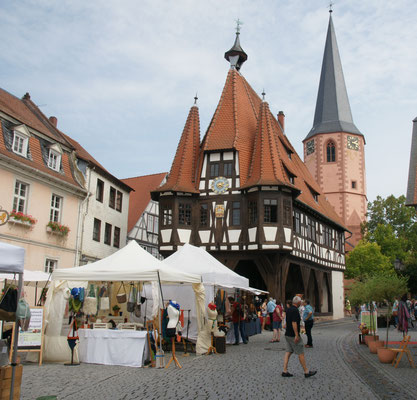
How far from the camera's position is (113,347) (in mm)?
11562

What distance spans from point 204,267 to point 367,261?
36.4 metres

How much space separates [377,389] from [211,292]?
7.68m

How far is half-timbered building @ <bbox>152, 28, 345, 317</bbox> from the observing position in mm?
25859

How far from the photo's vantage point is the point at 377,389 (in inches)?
335

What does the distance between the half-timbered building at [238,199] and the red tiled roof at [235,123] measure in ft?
0.18

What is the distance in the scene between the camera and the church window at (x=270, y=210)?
1015 inches

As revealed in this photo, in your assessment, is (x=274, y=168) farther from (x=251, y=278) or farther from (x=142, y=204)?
(x=142, y=204)

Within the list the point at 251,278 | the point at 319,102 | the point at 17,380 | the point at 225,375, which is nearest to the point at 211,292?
the point at 225,375

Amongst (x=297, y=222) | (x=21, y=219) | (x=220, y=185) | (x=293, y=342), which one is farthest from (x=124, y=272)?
(x=297, y=222)

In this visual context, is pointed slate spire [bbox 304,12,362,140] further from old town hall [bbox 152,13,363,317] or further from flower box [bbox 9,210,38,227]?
flower box [bbox 9,210,38,227]

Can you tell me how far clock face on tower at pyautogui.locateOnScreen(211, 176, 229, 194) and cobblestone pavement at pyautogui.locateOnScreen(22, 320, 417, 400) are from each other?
1499 centimetres

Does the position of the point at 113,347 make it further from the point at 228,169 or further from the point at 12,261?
the point at 228,169

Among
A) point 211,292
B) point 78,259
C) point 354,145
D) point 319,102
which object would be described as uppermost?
point 319,102

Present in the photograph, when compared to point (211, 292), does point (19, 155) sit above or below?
above
